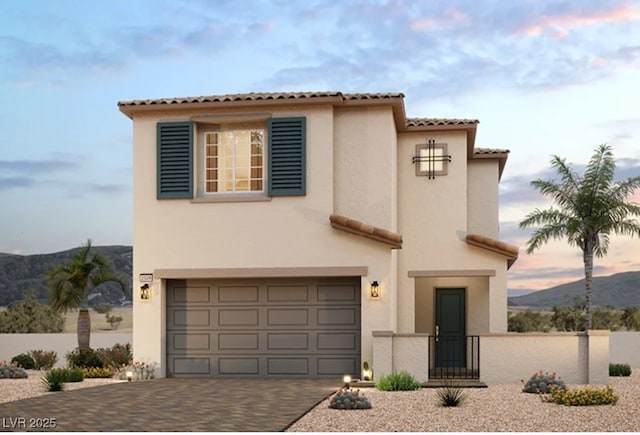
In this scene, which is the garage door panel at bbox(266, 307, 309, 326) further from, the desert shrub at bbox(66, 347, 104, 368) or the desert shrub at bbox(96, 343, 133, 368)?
the desert shrub at bbox(66, 347, 104, 368)

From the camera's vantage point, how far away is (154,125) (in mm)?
21250

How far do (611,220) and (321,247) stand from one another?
38.6ft

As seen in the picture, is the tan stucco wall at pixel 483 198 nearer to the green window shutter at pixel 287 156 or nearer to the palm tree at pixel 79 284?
the green window shutter at pixel 287 156

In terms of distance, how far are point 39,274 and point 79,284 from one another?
48960 mm

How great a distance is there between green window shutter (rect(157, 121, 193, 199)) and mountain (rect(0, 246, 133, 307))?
50.2 m

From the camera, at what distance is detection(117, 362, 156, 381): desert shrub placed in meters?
20.5

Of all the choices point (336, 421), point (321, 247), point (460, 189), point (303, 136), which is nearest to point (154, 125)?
point (303, 136)

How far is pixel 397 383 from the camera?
18.1m

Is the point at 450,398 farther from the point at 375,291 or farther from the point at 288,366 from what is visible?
the point at 288,366

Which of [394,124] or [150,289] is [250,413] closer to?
[150,289]

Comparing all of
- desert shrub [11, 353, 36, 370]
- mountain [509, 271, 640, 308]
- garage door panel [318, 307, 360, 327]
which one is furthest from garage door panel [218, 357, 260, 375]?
mountain [509, 271, 640, 308]

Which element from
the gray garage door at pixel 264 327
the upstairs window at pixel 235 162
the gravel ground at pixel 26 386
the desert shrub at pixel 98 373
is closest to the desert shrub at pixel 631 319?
the gray garage door at pixel 264 327

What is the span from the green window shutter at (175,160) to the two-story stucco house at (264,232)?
1.1 inches

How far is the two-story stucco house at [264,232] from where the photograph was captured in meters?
20.4
